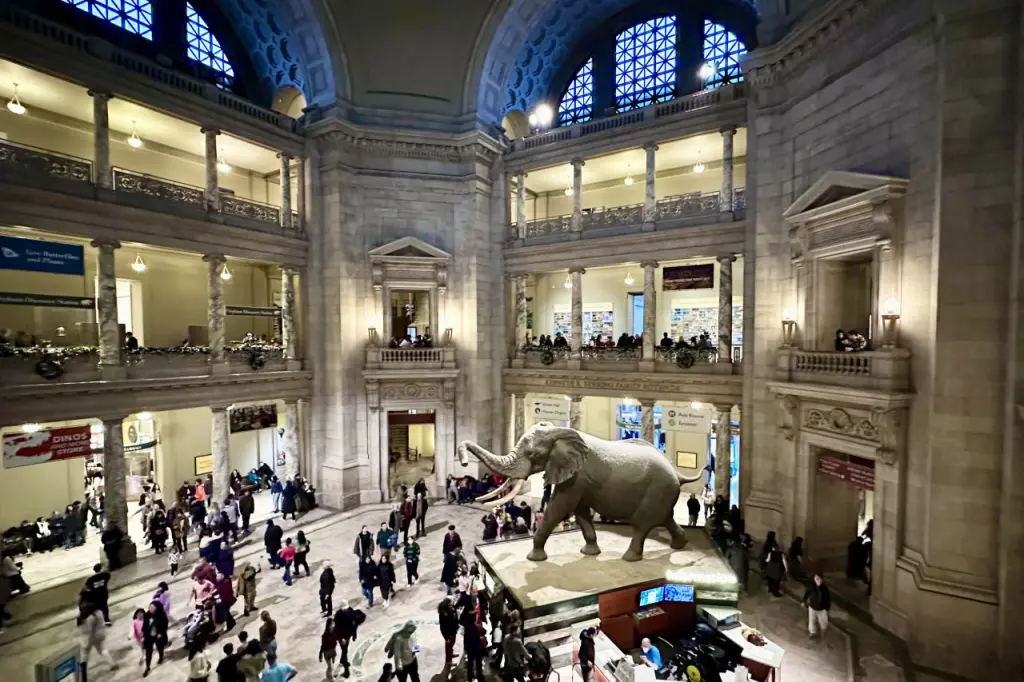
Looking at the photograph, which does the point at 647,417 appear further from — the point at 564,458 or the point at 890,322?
the point at 890,322

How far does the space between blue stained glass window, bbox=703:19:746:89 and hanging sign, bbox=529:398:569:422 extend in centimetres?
1256

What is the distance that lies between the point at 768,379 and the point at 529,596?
8613mm

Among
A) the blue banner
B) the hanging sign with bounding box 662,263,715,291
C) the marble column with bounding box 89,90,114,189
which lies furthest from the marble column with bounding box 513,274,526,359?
the blue banner

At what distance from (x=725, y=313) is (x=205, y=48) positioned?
1935 cm

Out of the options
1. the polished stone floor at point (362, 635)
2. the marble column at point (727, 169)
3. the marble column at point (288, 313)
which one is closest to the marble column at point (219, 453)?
the marble column at point (288, 313)

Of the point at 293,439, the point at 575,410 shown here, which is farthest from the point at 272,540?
the point at 575,410

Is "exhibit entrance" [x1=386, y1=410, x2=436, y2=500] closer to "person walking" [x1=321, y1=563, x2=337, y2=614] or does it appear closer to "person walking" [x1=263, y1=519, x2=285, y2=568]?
"person walking" [x1=263, y1=519, x2=285, y2=568]

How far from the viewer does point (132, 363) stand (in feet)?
46.4

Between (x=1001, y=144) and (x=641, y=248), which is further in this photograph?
(x=641, y=248)

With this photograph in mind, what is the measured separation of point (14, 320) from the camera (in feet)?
50.3

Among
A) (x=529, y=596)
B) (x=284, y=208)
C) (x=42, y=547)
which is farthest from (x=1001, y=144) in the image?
(x=42, y=547)

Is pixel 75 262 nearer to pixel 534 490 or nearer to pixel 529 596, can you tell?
pixel 529 596

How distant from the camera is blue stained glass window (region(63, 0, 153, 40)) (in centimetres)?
1511

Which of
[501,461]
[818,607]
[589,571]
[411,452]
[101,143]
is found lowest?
[411,452]
